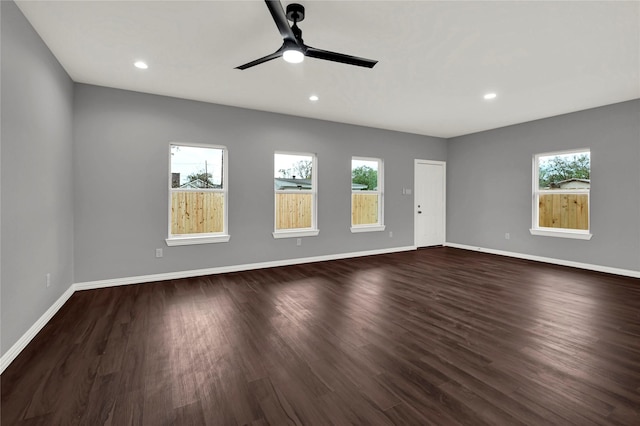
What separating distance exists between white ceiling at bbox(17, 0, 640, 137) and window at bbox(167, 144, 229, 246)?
0.86 meters

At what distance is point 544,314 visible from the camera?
3033 mm


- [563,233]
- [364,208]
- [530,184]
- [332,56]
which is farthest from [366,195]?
[332,56]

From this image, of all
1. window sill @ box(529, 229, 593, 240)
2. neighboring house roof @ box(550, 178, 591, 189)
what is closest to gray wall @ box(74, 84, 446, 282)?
window sill @ box(529, 229, 593, 240)

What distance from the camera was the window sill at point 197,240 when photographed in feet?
14.4

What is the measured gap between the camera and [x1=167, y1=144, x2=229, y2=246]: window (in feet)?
14.8

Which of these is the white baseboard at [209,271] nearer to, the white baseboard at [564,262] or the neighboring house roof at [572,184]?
the white baseboard at [564,262]

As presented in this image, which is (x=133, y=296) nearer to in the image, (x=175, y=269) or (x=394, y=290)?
(x=175, y=269)

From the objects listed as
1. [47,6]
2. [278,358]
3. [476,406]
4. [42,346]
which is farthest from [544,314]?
[47,6]

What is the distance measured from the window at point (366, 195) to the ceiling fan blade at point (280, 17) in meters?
3.93

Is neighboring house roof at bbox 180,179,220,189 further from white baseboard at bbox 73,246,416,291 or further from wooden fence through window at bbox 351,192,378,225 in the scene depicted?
wooden fence through window at bbox 351,192,378,225

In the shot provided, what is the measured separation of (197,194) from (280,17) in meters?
3.30

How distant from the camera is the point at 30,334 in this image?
8.20ft

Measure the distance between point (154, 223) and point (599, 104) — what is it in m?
7.11

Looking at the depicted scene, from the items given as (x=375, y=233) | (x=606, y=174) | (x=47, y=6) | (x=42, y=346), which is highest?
(x=47, y=6)
